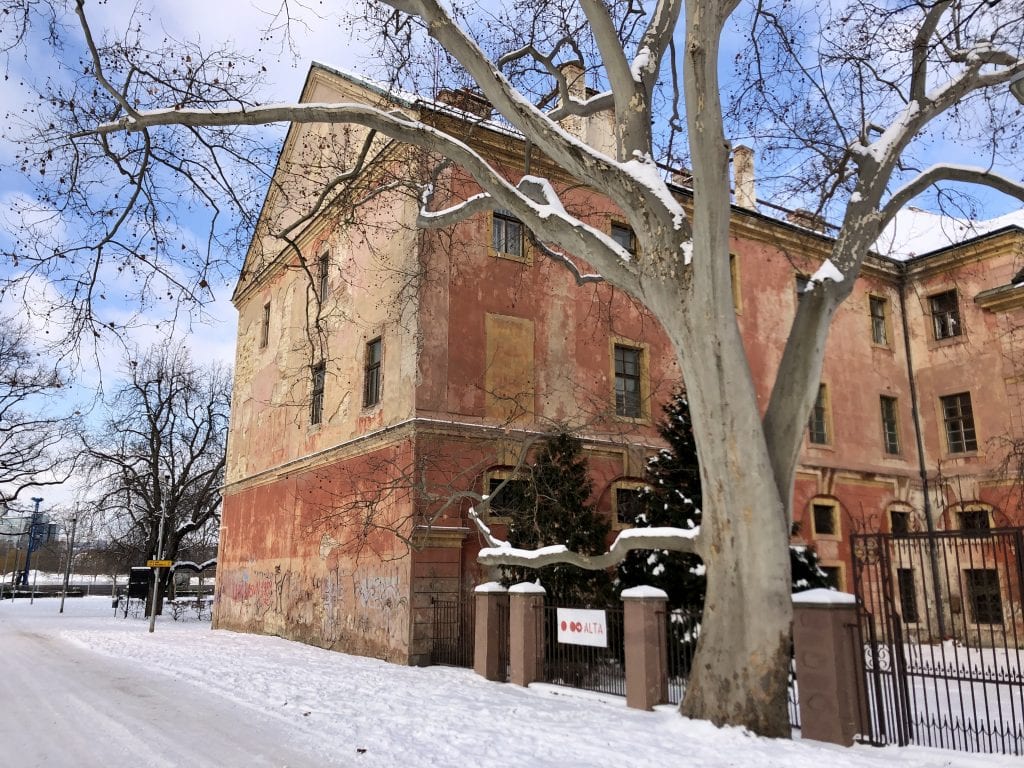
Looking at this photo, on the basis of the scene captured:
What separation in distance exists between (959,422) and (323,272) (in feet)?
67.0

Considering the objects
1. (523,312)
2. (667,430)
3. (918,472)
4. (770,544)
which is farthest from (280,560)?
(918,472)

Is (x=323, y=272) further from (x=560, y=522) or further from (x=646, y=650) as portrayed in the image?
(x=646, y=650)

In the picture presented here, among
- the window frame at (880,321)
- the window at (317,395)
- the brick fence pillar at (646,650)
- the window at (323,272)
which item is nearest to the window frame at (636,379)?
the window at (317,395)

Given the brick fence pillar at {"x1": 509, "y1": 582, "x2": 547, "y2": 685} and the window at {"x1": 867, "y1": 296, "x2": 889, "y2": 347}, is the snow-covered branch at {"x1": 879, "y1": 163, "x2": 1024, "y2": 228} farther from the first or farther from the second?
the window at {"x1": 867, "y1": 296, "x2": 889, "y2": 347}

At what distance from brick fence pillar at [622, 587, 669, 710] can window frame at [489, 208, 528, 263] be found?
977 centimetres

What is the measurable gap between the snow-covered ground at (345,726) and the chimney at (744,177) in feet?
58.1

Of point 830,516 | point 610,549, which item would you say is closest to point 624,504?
point 610,549

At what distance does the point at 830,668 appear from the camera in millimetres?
7980

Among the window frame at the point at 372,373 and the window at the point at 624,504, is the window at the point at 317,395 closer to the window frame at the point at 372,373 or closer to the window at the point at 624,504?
the window frame at the point at 372,373

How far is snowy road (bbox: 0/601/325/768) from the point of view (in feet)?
21.8

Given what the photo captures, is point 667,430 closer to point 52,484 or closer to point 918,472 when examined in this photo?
point 918,472

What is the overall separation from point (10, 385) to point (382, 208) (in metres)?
25.1

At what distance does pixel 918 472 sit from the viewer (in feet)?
83.4

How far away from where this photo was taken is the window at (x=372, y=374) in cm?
1798
